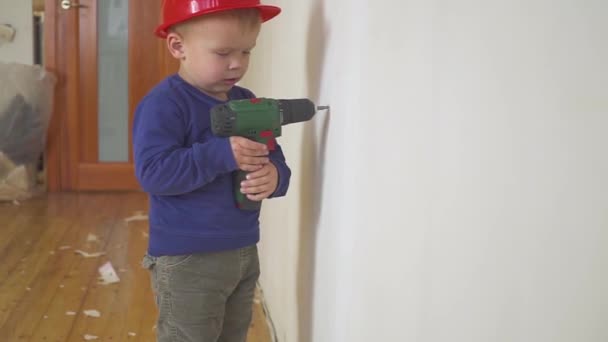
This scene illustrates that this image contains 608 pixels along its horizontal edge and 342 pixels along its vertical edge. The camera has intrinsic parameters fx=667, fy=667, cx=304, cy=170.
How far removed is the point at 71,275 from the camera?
2.65m

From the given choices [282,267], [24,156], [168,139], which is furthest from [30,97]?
[168,139]

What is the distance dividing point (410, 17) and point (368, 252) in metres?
0.37

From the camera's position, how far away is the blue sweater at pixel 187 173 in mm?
1245

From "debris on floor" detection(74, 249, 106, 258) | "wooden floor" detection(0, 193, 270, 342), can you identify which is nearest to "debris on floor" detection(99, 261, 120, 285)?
"wooden floor" detection(0, 193, 270, 342)

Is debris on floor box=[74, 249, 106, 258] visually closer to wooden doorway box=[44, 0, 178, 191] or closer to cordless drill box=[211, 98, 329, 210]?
wooden doorway box=[44, 0, 178, 191]

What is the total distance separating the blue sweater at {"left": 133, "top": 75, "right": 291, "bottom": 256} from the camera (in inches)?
49.0

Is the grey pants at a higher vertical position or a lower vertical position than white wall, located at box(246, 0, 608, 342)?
lower

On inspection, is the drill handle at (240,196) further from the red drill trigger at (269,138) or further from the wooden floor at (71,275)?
the wooden floor at (71,275)

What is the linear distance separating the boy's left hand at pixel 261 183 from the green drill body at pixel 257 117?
0.07 ft

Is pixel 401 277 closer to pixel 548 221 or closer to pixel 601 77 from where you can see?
pixel 548 221

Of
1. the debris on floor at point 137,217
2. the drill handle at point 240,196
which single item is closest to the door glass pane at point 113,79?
the debris on floor at point 137,217

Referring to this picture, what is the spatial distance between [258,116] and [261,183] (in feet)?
0.48

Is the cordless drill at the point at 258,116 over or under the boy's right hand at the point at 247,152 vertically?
over

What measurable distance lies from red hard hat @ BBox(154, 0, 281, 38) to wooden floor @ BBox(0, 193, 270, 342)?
1139mm
